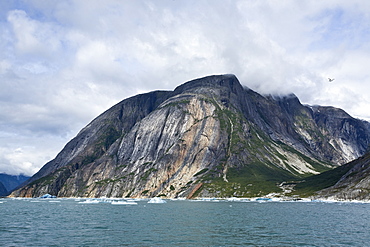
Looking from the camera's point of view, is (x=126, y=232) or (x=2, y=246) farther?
(x=126, y=232)

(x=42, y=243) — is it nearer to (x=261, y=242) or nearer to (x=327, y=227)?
(x=261, y=242)

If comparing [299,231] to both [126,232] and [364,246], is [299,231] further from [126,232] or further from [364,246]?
[126,232]

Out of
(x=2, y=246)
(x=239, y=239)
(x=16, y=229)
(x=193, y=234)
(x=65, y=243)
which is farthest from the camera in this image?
(x=16, y=229)

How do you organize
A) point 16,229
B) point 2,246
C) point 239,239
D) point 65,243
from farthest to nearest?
1. point 16,229
2. point 239,239
3. point 65,243
4. point 2,246

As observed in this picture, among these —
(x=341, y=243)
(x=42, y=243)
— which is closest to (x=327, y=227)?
(x=341, y=243)

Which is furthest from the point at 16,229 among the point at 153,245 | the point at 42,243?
the point at 153,245

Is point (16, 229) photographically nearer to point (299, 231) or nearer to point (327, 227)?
point (299, 231)

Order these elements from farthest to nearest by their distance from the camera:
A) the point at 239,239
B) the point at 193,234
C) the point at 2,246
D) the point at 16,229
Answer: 1. the point at 16,229
2. the point at 193,234
3. the point at 239,239
4. the point at 2,246

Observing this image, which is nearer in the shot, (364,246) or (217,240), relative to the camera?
(364,246)
